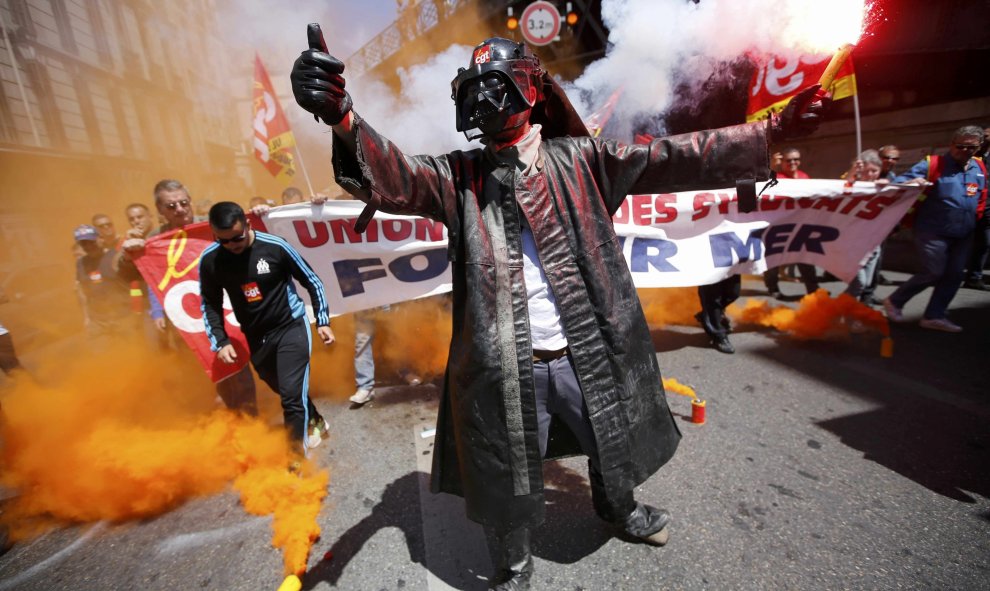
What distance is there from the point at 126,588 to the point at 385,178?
2.51 metres

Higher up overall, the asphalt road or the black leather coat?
the black leather coat

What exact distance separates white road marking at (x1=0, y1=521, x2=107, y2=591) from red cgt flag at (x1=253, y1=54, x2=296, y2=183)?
4.51 m

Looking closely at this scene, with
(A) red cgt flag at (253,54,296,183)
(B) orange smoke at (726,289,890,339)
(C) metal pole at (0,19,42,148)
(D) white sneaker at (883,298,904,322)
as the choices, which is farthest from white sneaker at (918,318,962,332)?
(C) metal pole at (0,19,42,148)

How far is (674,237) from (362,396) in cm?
351

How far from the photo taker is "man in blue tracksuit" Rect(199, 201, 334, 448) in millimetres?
2951

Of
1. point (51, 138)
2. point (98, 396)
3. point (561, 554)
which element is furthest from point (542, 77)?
point (51, 138)

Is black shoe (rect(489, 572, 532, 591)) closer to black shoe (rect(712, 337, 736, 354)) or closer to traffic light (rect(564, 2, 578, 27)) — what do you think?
black shoe (rect(712, 337, 736, 354))

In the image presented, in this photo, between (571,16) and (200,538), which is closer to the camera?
(200,538)

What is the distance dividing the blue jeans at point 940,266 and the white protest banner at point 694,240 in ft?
1.78

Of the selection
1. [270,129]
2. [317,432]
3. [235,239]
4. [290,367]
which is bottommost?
[317,432]

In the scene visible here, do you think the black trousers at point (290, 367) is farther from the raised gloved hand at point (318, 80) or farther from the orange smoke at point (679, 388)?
the orange smoke at point (679, 388)

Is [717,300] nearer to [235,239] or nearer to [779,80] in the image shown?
[779,80]

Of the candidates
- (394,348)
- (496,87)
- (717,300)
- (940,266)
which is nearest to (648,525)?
(496,87)

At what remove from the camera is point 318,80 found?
1.20m
